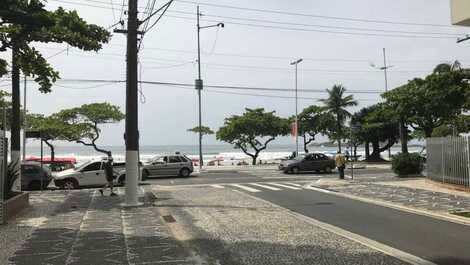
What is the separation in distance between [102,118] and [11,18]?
118 ft

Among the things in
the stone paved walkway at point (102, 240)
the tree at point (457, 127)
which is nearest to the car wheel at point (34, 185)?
the stone paved walkway at point (102, 240)

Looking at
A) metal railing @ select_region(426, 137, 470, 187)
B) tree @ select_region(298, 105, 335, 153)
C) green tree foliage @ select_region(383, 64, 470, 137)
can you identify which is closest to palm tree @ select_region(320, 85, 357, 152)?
tree @ select_region(298, 105, 335, 153)

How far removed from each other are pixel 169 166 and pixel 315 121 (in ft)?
105

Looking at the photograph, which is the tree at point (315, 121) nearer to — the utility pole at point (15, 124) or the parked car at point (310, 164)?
the parked car at point (310, 164)

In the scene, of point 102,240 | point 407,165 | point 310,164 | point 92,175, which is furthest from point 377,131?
point 102,240

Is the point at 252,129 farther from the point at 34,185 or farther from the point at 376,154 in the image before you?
the point at 34,185

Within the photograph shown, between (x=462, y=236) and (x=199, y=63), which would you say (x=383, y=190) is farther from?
(x=199, y=63)

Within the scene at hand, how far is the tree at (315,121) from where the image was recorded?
65125mm

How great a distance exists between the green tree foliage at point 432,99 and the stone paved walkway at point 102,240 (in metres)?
29.0

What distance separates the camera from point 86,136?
48406 millimetres

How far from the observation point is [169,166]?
3681 centimetres

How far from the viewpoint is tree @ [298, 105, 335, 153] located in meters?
65.1

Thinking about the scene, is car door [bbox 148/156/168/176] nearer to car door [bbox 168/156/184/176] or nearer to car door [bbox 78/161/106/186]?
car door [bbox 168/156/184/176]

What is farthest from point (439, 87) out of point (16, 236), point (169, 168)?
point (16, 236)
